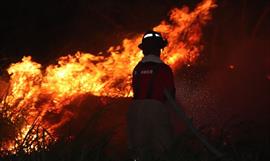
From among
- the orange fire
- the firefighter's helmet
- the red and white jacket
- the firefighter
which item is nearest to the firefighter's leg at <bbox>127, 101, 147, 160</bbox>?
the firefighter

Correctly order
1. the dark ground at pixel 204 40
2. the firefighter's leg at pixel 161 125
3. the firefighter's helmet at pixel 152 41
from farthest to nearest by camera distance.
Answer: the dark ground at pixel 204 40 < the firefighter's helmet at pixel 152 41 < the firefighter's leg at pixel 161 125

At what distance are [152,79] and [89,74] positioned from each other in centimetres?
516

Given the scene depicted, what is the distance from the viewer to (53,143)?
3293 mm

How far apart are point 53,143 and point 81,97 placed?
669 cm

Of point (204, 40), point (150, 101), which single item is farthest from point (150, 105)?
point (204, 40)

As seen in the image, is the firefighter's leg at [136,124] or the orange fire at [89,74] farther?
the orange fire at [89,74]

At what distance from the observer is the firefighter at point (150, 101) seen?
6004mm

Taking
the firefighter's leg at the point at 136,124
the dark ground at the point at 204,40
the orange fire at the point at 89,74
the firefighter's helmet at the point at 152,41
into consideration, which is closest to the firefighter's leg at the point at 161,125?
the firefighter's leg at the point at 136,124

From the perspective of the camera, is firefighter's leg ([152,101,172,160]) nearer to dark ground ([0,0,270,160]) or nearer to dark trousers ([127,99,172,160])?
dark trousers ([127,99,172,160])

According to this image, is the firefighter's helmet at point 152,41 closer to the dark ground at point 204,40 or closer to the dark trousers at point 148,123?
the dark trousers at point 148,123

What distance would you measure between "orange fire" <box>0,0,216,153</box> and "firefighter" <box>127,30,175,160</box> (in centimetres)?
322

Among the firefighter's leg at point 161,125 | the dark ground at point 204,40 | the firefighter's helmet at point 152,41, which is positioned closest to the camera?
the firefighter's leg at point 161,125

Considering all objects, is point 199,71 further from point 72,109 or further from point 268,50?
point 72,109

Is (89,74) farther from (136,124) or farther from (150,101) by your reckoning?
(150,101)
